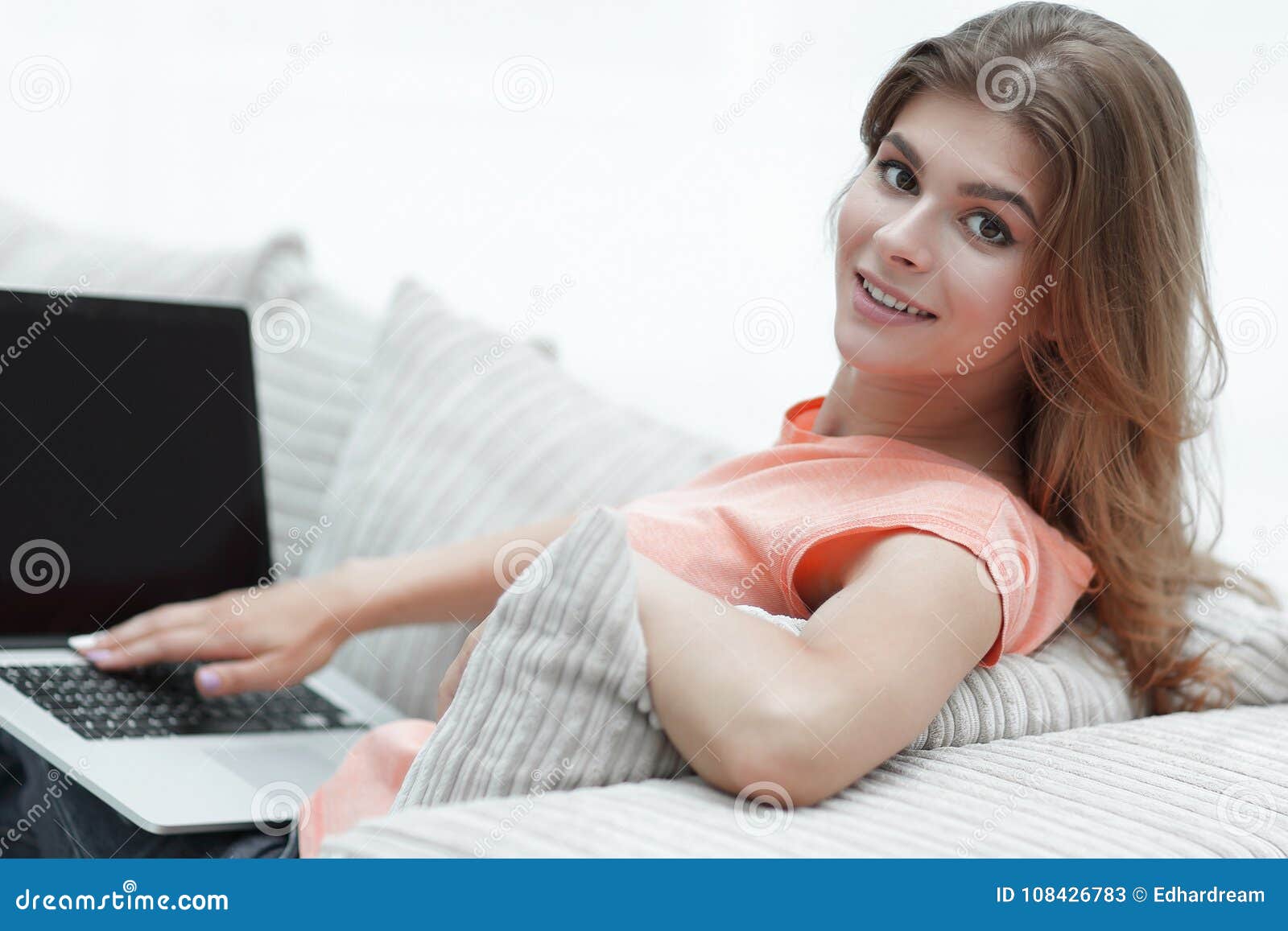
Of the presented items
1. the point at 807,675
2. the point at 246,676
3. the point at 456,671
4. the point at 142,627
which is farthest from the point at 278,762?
the point at 807,675

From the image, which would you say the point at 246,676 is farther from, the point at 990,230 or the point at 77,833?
the point at 990,230

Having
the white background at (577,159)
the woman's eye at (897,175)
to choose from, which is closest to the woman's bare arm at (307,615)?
the woman's eye at (897,175)

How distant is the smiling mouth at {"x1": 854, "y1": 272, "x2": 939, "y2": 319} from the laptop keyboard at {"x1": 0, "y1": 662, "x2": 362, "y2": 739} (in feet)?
2.22

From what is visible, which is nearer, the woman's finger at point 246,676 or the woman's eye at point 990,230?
the woman's eye at point 990,230

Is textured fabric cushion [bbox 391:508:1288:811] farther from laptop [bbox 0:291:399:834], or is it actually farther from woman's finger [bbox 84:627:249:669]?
woman's finger [bbox 84:627:249:669]

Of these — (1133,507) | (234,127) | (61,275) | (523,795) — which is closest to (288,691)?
(523,795)

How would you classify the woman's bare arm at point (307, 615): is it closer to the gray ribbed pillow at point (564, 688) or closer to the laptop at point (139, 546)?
the laptop at point (139, 546)

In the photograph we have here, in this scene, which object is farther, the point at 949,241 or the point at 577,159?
the point at 577,159

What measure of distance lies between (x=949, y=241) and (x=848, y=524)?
23 cm

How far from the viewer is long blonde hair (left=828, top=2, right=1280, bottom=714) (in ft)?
2.90

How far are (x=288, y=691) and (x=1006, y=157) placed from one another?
84 cm

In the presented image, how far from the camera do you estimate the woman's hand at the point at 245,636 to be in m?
1.12

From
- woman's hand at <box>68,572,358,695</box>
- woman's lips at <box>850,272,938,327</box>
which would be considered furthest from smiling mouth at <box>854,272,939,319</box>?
woman's hand at <box>68,572,358,695</box>

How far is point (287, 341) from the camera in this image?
66.0 inches
